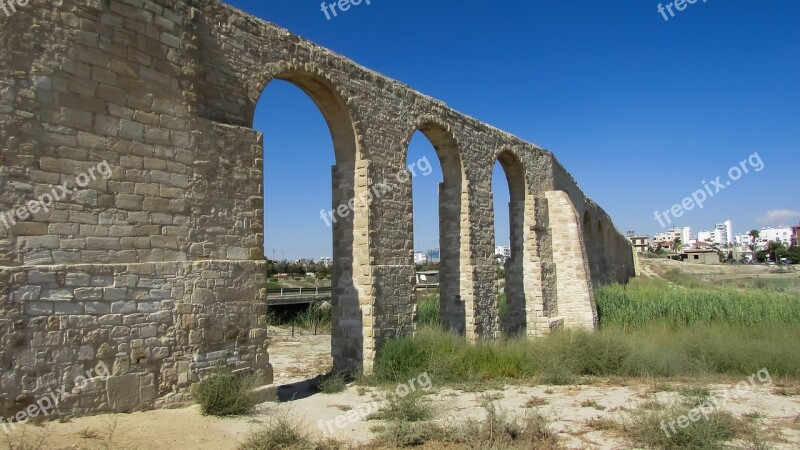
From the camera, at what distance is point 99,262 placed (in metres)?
5.51

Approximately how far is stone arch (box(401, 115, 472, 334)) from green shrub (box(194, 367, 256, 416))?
18.2 feet

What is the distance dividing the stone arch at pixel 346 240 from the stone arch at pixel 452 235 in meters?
2.48

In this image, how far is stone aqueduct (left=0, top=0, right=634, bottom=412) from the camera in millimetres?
5109

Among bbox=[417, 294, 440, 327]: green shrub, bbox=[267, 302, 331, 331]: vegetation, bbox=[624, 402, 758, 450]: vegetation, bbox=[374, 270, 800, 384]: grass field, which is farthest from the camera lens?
bbox=[267, 302, 331, 331]: vegetation

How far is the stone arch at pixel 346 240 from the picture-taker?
8625mm

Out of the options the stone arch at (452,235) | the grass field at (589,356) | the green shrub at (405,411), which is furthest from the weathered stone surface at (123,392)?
the stone arch at (452,235)

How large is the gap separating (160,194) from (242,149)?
4.14 ft

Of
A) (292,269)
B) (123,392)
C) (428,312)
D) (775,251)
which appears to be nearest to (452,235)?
(428,312)

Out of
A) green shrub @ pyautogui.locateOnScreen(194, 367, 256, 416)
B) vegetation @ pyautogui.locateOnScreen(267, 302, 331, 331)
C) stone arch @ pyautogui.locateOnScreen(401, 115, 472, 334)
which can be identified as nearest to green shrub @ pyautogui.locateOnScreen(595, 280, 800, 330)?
stone arch @ pyautogui.locateOnScreen(401, 115, 472, 334)

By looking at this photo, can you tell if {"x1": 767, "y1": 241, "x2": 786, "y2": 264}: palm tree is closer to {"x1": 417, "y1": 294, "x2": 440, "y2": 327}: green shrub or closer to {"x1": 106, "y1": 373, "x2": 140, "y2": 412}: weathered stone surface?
{"x1": 417, "y1": 294, "x2": 440, "y2": 327}: green shrub

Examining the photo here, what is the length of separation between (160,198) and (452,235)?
656 centimetres

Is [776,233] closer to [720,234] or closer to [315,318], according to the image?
A: [720,234]

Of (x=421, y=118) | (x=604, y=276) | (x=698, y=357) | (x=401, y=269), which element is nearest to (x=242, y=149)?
(x=401, y=269)

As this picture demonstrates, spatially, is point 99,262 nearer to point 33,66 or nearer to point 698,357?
point 33,66
